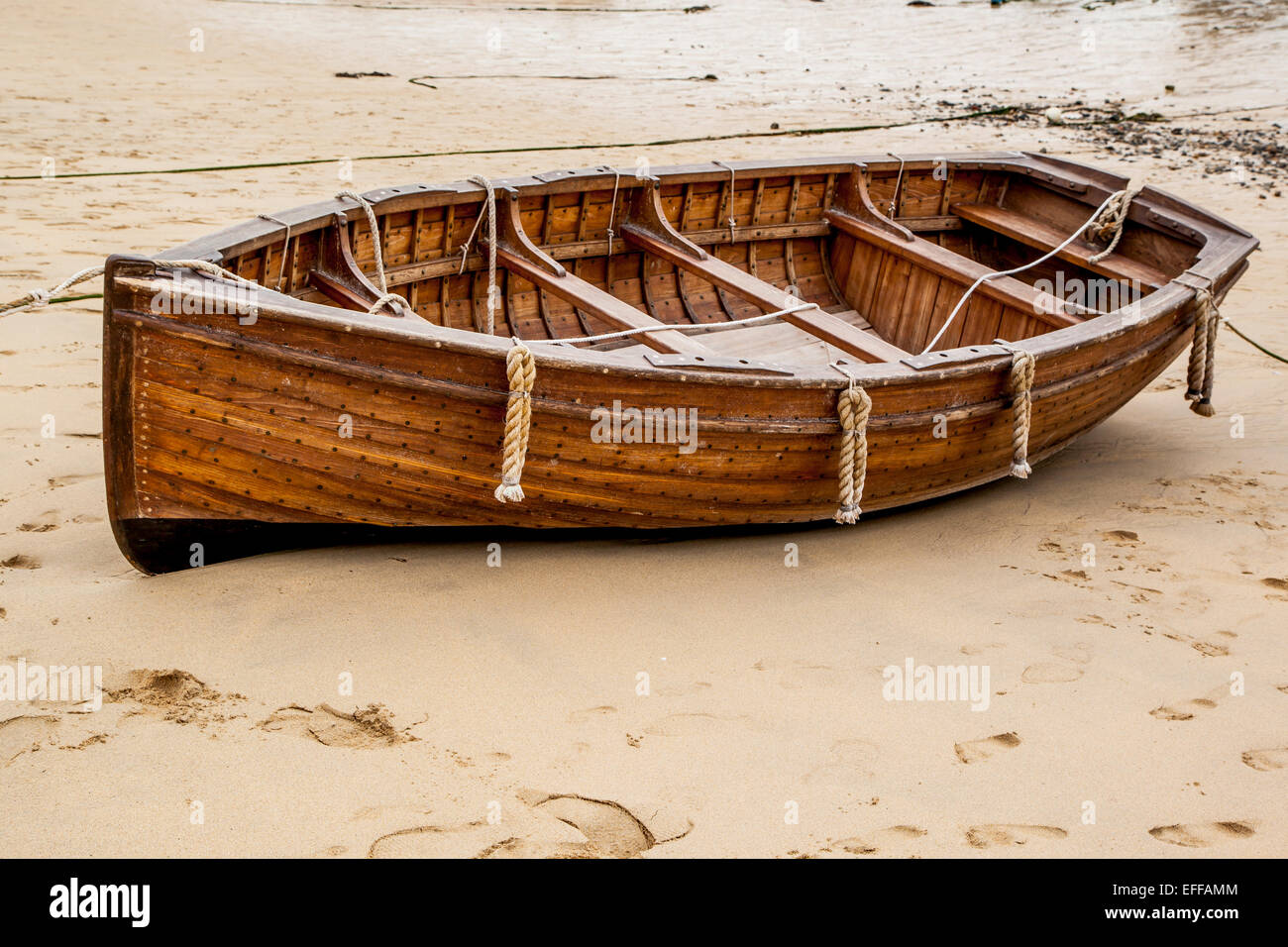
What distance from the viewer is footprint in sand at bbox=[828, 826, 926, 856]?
8.90ft

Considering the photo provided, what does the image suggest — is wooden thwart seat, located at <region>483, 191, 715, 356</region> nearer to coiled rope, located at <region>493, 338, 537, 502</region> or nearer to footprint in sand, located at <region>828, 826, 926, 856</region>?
coiled rope, located at <region>493, 338, 537, 502</region>

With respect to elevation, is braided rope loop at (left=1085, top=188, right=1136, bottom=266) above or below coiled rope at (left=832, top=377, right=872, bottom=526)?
above

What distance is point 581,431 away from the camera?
351cm

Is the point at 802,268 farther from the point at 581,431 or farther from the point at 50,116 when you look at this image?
the point at 50,116

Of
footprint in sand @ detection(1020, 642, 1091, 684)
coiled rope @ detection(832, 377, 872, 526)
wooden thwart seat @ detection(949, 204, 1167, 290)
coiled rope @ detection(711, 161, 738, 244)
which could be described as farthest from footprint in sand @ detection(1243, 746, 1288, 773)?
coiled rope @ detection(711, 161, 738, 244)

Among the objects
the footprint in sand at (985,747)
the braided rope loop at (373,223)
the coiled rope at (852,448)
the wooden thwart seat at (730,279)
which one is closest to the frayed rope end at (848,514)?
the coiled rope at (852,448)

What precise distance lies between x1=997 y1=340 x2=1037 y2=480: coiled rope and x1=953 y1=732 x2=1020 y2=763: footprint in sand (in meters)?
1.36

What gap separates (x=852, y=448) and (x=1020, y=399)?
2.65 ft

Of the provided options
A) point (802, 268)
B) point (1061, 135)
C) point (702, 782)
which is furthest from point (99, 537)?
point (1061, 135)

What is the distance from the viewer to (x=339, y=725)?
298 centimetres

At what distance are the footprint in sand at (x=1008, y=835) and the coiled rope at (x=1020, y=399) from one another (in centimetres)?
173

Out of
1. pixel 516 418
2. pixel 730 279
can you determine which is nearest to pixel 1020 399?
pixel 730 279

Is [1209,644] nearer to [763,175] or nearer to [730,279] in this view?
[730,279]

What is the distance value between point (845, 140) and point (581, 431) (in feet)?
31.3
